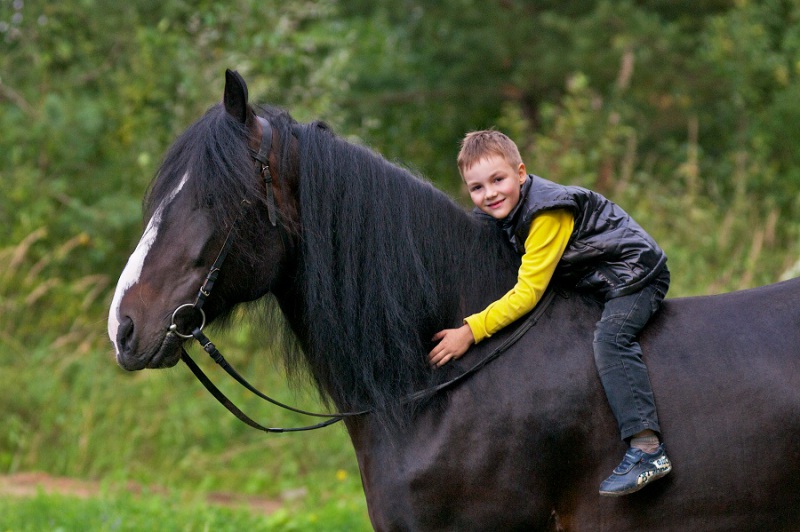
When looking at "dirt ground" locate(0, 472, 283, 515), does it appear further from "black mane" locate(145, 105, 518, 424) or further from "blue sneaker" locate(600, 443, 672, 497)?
"blue sneaker" locate(600, 443, 672, 497)

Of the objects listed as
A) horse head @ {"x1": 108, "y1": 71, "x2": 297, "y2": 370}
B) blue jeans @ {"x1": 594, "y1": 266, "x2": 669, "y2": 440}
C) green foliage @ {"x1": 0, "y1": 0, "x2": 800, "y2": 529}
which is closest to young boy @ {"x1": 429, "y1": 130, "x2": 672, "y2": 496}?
blue jeans @ {"x1": 594, "y1": 266, "x2": 669, "y2": 440}

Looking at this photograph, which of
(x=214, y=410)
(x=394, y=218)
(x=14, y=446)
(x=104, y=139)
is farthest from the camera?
(x=104, y=139)

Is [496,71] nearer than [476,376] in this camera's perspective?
No

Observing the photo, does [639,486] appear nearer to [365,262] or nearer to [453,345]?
[453,345]

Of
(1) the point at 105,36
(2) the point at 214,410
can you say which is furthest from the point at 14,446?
(1) the point at 105,36

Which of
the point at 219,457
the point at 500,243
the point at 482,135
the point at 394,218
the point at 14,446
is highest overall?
the point at 482,135

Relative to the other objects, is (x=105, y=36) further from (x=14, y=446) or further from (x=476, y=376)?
(x=476, y=376)

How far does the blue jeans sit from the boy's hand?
421mm

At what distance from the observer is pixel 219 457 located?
6.97 metres

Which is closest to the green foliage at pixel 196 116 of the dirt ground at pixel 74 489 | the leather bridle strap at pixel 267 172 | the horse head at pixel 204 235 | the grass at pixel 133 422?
the grass at pixel 133 422

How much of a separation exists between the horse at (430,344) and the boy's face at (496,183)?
0.14 metres

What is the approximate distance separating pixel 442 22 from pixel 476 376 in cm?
1168

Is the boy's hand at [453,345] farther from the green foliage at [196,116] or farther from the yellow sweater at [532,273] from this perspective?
the green foliage at [196,116]

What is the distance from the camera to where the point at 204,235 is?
108 inches
